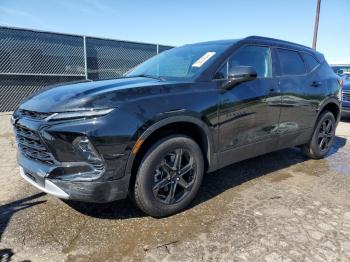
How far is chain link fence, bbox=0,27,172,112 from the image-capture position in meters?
8.59

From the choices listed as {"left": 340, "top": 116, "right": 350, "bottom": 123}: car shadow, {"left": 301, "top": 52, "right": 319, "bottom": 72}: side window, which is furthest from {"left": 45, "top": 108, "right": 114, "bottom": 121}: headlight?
{"left": 340, "top": 116, "right": 350, "bottom": 123}: car shadow

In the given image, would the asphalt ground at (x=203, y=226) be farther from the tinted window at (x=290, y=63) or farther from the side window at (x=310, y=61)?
the side window at (x=310, y=61)

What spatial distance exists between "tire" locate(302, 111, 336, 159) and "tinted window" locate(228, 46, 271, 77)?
1609 millimetres

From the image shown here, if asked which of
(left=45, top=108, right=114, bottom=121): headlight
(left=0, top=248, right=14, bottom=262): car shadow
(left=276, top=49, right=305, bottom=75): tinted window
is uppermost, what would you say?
(left=276, top=49, right=305, bottom=75): tinted window

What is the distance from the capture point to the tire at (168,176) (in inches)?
114

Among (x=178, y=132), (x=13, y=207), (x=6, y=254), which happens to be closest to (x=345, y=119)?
(x=178, y=132)

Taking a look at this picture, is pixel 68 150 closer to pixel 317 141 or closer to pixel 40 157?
pixel 40 157

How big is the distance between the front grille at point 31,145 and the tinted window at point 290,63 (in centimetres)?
312

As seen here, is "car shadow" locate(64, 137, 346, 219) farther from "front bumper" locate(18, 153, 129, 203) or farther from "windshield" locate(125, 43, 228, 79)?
"windshield" locate(125, 43, 228, 79)

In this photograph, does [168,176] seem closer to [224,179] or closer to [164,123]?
[164,123]

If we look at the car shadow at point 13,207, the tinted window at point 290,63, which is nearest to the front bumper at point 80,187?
the car shadow at point 13,207

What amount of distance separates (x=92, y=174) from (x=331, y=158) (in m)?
4.39

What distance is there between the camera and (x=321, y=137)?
5246mm

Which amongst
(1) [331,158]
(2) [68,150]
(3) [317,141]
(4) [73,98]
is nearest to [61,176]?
(2) [68,150]
